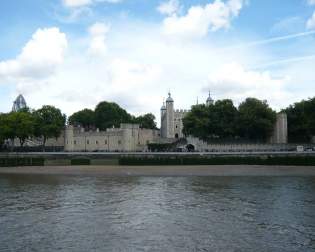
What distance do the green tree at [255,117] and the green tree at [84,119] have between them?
175 ft

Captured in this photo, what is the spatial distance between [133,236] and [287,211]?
8.55 metres

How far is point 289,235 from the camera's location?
52.4 ft

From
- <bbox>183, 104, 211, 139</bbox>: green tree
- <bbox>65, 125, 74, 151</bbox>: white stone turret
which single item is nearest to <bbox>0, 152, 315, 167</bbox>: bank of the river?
<bbox>183, 104, 211, 139</bbox>: green tree

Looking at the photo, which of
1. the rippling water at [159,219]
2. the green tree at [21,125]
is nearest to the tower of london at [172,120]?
the green tree at [21,125]

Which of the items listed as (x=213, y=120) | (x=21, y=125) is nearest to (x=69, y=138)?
(x=21, y=125)

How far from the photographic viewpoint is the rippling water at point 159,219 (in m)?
14.9

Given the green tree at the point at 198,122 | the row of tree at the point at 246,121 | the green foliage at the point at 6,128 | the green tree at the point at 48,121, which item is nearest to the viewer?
the row of tree at the point at 246,121

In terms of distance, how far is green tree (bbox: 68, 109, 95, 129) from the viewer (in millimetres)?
120812

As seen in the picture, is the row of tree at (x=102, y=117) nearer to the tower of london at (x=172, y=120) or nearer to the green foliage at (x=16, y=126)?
the tower of london at (x=172, y=120)

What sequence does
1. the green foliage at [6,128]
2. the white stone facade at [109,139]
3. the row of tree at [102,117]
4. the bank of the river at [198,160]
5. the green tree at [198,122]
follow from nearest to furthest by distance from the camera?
1. the bank of the river at [198,160]
2. the green foliage at [6,128]
3. the green tree at [198,122]
4. the white stone facade at [109,139]
5. the row of tree at [102,117]

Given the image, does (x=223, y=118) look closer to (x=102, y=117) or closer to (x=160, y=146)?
(x=160, y=146)

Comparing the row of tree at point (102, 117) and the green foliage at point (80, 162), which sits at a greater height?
the row of tree at point (102, 117)

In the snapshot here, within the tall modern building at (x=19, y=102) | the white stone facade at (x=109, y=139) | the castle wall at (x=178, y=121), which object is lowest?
the white stone facade at (x=109, y=139)

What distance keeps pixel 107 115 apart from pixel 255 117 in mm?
51606
